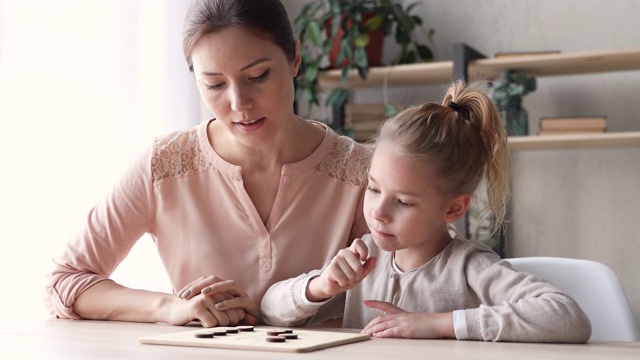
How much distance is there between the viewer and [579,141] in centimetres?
337

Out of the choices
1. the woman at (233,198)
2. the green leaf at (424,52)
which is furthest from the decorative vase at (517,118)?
the woman at (233,198)

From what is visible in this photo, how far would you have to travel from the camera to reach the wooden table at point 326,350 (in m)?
1.09

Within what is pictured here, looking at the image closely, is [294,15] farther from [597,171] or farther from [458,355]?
[458,355]

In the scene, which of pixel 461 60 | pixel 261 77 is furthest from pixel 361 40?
pixel 261 77

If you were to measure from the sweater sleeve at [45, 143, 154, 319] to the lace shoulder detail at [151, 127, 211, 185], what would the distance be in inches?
0.7

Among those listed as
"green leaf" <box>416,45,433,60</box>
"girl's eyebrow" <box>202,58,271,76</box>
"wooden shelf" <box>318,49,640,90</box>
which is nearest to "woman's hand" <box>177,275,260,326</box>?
"girl's eyebrow" <box>202,58,271,76</box>

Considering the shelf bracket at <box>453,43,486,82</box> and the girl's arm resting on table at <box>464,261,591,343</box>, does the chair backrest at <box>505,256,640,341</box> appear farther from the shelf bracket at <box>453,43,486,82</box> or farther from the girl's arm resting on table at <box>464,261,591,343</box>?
the shelf bracket at <box>453,43,486,82</box>

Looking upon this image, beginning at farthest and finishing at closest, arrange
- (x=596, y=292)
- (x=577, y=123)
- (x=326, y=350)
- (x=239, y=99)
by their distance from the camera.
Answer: (x=577, y=123) < (x=596, y=292) < (x=239, y=99) < (x=326, y=350)

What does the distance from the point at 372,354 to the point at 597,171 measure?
8.97 ft

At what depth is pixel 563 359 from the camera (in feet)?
3.52

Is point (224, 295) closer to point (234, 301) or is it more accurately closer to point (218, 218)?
point (234, 301)

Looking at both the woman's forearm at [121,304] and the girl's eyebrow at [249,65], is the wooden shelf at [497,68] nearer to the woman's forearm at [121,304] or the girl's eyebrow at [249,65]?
the girl's eyebrow at [249,65]

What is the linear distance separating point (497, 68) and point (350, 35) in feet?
2.07

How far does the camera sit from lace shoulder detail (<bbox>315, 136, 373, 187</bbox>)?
5.98 ft
